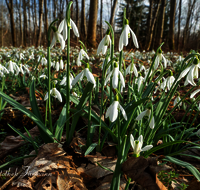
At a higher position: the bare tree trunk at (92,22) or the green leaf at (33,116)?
the bare tree trunk at (92,22)

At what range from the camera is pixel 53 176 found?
1.26 m

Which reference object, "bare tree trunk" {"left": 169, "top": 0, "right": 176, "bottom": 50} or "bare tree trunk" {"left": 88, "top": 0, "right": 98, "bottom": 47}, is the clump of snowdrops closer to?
"bare tree trunk" {"left": 88, "top": 0, "right": 98, "bottom": 47}

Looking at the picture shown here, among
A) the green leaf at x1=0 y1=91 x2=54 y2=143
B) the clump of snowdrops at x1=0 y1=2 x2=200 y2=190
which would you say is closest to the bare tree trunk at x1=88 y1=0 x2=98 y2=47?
the clump of snowdrops at x1=0 y1=2 x2=200 y2=190

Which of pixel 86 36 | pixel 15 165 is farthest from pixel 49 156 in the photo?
pixel 86 36

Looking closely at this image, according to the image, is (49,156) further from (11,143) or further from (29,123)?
(29,123)

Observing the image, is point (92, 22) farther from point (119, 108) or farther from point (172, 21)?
point (119, 108)

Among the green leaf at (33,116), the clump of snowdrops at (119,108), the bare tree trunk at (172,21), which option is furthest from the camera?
the bare tree trunk at (172,21)

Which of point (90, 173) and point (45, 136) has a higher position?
point (45, 136)

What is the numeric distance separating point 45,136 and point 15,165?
37 cm

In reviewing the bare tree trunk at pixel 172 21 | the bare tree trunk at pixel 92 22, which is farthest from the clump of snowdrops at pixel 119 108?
the bare tree trunk at pixel 172 21

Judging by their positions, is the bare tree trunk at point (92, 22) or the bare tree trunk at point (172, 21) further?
the bare tree trunk at point (172, 21)

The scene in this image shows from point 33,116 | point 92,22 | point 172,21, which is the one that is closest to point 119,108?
point 33,116

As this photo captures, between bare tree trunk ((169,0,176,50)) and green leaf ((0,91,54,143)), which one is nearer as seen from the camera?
green leaf ((0,91,54,143))

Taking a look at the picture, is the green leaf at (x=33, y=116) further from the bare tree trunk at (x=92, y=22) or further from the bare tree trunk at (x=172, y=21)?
the bare tree trunk at (x=172, y=21)
